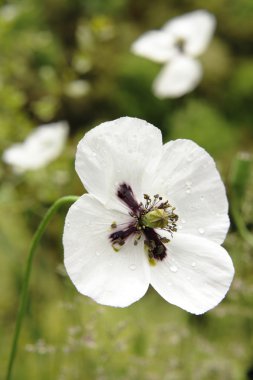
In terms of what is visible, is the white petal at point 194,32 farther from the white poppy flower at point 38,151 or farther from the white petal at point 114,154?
the white petal at point 114,154

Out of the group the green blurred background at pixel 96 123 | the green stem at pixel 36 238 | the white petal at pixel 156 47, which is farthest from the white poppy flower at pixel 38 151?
the green stem at pixel 36 238

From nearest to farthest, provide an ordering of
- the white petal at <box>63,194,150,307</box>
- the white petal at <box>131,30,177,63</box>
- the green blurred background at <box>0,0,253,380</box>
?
the white petal at <box>63,194,150,307</box> → the green blurred background at <box>0,0,253,380</box> → the white petal at <box>131,30,177,63</box>

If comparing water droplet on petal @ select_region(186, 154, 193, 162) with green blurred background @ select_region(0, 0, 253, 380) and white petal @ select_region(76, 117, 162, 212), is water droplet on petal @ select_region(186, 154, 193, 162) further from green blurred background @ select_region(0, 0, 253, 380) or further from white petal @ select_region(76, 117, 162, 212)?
green blurred background @ select_region(0, 0, 253, 380)

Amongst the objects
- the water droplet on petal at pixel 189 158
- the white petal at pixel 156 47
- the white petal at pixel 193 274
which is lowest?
the white petal at pixel 156 47

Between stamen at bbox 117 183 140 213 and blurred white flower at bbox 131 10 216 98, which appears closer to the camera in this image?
stamen at bbox 117 183 140 213

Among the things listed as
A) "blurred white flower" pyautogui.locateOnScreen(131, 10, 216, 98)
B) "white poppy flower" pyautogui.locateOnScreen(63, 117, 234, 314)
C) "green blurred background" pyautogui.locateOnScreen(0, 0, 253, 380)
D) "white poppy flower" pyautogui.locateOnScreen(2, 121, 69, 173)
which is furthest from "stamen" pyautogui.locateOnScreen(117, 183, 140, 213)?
"blurred white flower" pyautogui.locateOnScreen(131, 10, 216, 98)

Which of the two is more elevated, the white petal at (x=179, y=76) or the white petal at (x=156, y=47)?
the white petal at (x=156, y=47)

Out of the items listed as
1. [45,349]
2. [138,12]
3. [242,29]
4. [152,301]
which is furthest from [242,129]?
[45,349]
